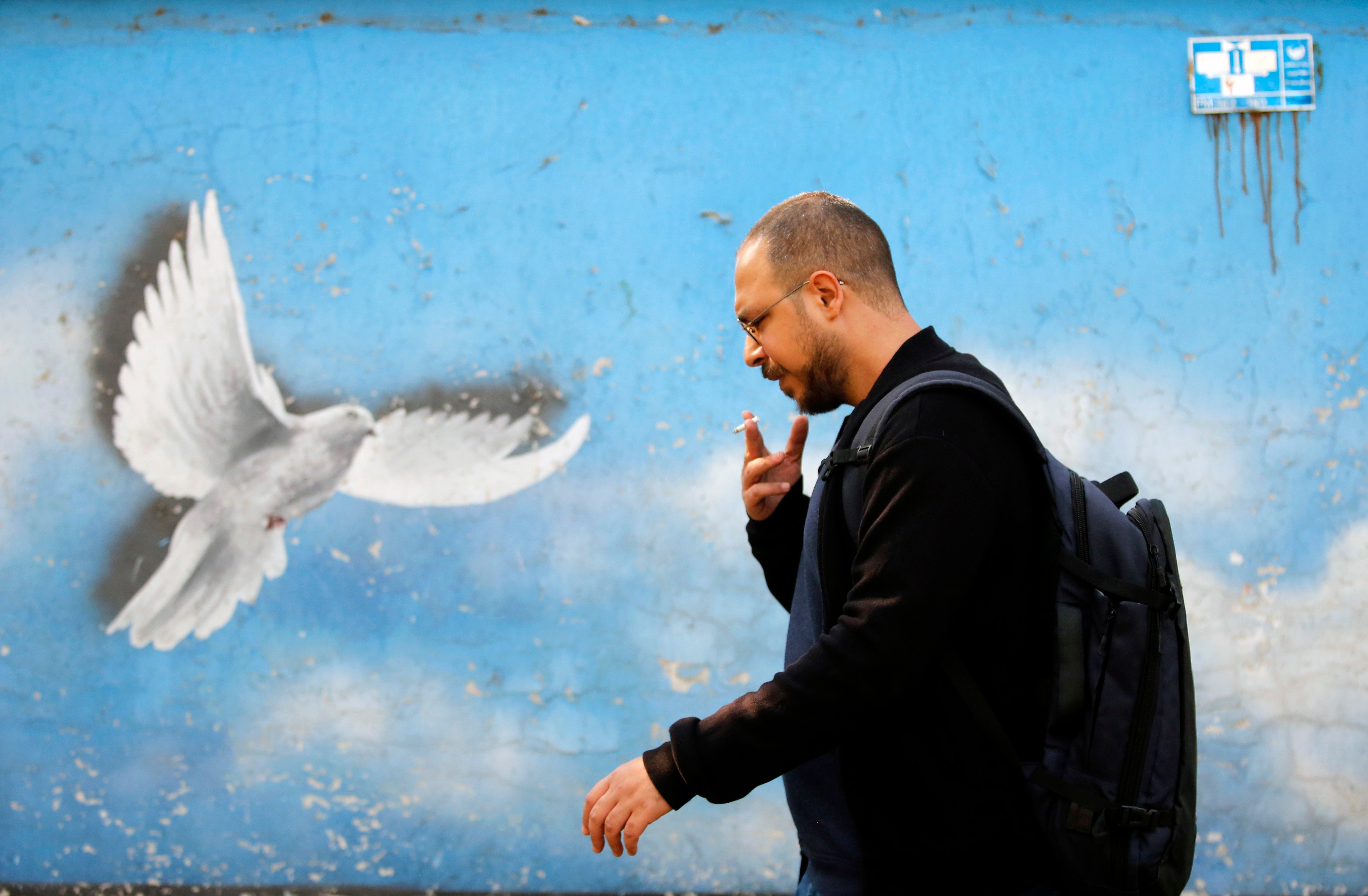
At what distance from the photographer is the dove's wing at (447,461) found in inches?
103

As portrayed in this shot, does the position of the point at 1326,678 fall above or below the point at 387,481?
below

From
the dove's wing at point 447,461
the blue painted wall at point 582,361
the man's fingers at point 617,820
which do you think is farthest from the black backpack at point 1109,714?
the dove's wing at point 447,461

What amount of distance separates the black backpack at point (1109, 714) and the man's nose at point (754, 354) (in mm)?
336

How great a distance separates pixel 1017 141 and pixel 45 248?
2.95 m

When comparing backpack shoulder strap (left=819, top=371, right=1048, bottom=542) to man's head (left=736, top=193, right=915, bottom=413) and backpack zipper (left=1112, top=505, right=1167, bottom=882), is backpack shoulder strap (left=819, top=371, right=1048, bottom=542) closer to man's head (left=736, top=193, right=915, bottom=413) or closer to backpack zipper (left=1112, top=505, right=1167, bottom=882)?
man's head (left=736, top=193, right=915, bottom=413)

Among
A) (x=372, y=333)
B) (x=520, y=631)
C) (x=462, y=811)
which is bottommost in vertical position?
(x=462, y=811)

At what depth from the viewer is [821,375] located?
1378 mm

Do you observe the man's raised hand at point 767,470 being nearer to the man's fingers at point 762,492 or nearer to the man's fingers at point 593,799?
the man's fingers at point 762,492

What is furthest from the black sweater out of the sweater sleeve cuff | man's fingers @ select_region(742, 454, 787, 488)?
man's fingers @ select_region(742, 454, 787, 488)

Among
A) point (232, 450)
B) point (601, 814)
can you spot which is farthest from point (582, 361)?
point (601, 814)

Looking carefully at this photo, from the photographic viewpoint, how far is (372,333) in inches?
104

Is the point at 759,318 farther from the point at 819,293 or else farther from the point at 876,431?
the point at 876,431

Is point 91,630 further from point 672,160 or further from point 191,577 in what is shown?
point 672,160

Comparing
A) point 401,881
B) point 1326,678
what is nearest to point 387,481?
point 401,881
